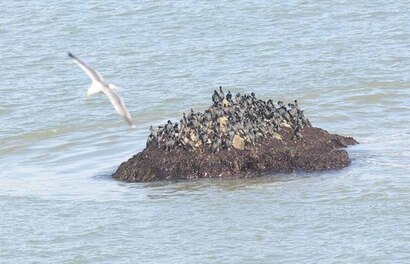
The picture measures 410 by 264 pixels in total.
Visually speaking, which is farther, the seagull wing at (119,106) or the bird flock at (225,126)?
the bird flock at (225,126)

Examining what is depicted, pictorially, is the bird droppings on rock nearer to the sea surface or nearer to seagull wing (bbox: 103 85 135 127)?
the sea surface

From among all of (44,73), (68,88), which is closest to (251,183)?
(68,88)

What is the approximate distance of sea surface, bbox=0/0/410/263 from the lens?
15.2 meters

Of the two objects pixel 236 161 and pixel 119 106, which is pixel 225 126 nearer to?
pixel 236 161

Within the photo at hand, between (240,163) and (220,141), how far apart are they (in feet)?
1.37

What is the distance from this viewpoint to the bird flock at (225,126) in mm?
17734

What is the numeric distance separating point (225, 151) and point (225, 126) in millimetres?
354

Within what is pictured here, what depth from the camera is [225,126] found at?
17.8m

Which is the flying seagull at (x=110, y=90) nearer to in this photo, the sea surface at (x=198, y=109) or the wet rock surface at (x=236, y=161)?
the sea surface at (x=198, y=109)

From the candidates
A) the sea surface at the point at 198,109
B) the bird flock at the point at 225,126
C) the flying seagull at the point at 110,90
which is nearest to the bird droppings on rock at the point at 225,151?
the bird flock at the point at 225,126

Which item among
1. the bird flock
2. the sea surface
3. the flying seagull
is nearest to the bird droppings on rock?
the bird flock

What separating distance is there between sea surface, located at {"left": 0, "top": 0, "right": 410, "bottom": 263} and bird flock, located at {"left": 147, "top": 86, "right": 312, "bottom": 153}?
0.63 m

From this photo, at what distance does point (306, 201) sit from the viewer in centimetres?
1627

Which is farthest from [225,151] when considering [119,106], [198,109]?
[119,106]
